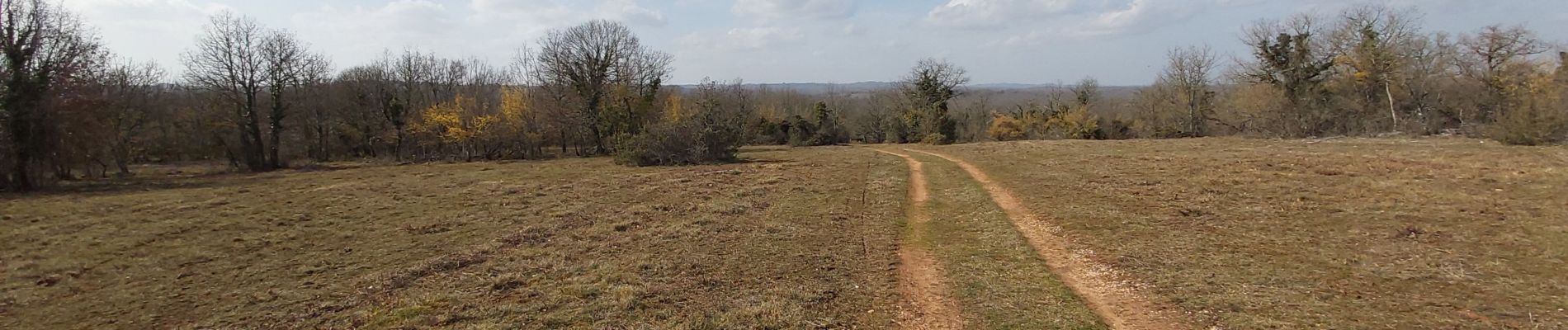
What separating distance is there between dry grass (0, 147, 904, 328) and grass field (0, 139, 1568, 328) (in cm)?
6

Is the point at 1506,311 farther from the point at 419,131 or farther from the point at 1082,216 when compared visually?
the point at 419,131

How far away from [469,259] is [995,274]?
726 centimetres

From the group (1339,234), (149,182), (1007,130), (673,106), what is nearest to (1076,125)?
(1007,130)

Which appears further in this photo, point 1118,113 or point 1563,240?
point 1118,113

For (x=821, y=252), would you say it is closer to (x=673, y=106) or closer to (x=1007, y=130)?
(x=673, y=106)

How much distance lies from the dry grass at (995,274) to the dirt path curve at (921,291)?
0.45 ft

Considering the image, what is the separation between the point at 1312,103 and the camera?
39406 millimetres

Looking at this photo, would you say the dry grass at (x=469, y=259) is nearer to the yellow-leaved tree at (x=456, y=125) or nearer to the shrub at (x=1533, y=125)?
the shrub at (x=1533, y=125)

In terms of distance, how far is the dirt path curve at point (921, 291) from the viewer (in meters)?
6.65

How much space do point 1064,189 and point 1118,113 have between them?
4828 cm

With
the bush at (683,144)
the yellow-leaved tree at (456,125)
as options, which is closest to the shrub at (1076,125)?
the bush at (683,144)

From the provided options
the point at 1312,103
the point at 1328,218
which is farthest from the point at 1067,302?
the point at 1312,103

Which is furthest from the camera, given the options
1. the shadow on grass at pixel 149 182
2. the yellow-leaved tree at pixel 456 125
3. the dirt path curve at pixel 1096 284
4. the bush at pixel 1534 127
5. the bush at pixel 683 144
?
the yellow-leaved tree at pixel 456 125

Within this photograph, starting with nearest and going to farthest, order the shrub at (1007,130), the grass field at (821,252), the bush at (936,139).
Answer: the grass field at (821,252) → the bush at (936,139) → the shrub at (1007,130)
